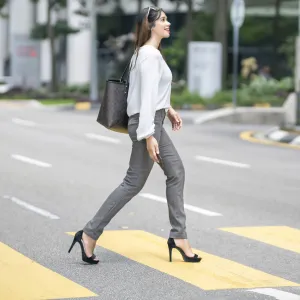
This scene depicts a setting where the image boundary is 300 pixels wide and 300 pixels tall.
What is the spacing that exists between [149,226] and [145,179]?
2.15 m

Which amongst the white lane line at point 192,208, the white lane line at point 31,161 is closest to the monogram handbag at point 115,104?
the white lane line at point 192,208

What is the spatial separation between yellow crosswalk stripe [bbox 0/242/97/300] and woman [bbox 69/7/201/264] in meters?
0.42

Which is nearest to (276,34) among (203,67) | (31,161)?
(203,67)

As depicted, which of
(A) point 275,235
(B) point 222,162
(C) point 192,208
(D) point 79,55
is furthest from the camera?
(D) point 79,55

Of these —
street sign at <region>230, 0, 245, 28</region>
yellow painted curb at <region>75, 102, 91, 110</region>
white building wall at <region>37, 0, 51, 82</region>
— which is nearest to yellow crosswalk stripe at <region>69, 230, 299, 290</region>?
street sign at <region>230, 0, 245, 28</region>

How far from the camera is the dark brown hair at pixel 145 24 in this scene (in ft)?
27.2

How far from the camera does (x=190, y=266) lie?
8438mm

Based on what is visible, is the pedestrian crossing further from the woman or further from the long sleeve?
the long sleeve

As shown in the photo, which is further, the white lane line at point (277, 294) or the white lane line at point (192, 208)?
the white lane line at point (192, 208)

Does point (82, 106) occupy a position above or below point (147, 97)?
below

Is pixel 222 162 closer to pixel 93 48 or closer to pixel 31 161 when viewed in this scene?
pixel 31 161

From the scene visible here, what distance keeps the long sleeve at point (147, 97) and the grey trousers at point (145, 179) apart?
0.68ft

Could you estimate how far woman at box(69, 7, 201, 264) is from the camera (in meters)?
8.12

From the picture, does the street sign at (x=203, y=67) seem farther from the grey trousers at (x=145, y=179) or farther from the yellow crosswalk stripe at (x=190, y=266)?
the grey trousers at (x=145, y=179)
